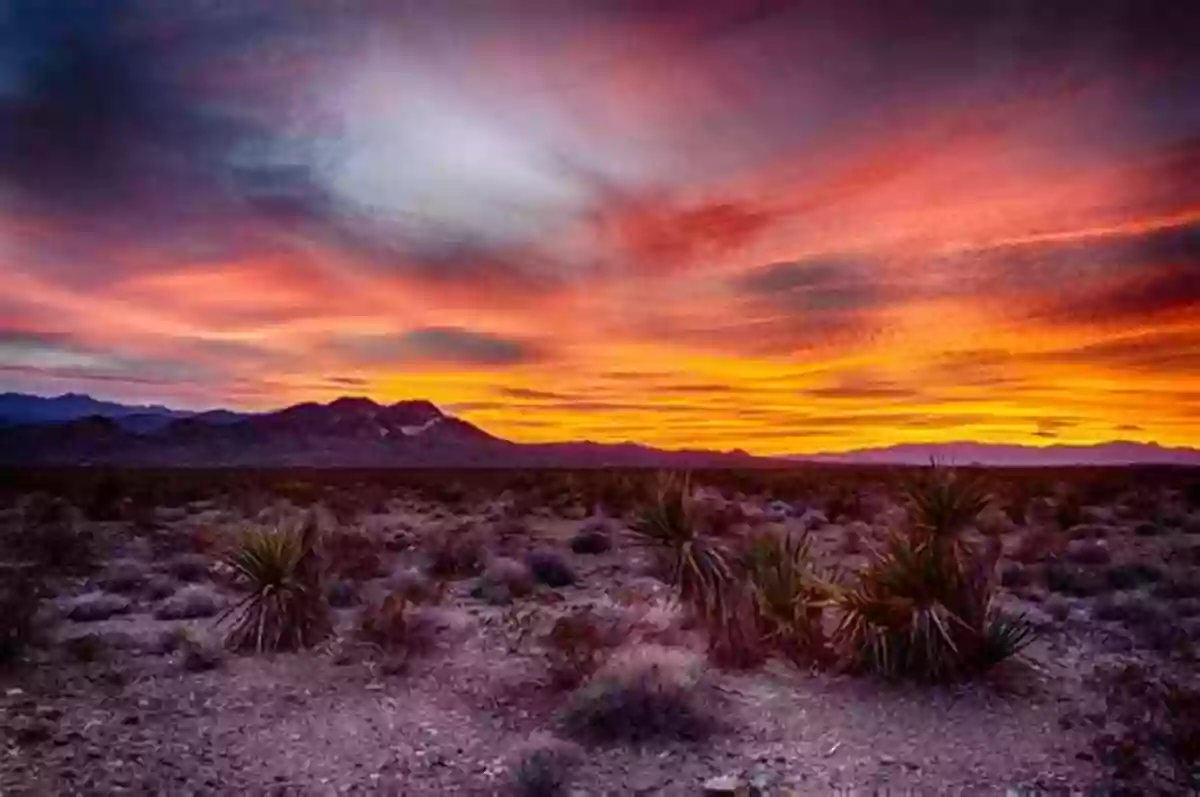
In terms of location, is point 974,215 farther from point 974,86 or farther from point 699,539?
point 699,539

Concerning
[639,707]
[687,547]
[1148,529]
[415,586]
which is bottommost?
[639,707]

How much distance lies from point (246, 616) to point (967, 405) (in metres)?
5.16

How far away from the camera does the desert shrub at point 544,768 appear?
15.5 feet

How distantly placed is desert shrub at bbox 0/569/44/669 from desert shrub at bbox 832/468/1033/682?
4944mm

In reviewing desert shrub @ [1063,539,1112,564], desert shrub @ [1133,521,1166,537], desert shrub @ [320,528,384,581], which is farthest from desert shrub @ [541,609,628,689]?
desert shrub @ [1133,521,1166,537]

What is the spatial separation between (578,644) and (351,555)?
11.3 feet

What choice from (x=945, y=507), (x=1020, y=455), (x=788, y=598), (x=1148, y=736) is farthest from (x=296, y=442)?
(x=1148, y=736)

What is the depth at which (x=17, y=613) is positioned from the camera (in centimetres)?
715

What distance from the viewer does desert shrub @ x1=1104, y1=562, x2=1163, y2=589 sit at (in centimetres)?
905

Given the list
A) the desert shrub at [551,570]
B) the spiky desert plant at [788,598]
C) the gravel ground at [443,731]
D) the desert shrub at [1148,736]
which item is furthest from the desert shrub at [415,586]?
the desert shrub at [1148,736]

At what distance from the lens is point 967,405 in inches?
306

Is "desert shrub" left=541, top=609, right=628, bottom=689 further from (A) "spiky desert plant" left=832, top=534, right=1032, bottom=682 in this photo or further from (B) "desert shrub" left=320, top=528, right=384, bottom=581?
(B) "desert shrub" left=320, top=528, right=384, bottom=581

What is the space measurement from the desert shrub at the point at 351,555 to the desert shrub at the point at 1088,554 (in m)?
6.28

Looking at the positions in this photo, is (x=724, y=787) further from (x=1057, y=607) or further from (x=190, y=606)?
(x=190, y=606)
